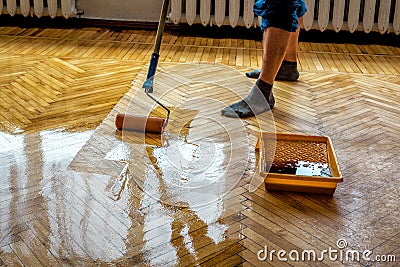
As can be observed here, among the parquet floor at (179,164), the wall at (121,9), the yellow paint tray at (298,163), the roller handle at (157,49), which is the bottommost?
the parquet floor at (179,164)

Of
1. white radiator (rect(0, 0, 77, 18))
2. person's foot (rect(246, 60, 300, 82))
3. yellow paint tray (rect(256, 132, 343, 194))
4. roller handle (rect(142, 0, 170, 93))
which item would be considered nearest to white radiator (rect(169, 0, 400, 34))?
white radiator (rect(0, 0, 77, 18))

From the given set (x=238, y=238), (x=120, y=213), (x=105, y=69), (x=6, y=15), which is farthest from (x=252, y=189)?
(x=6, y=15)

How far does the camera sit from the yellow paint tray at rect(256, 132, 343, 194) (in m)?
1.60

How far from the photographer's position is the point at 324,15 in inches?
124

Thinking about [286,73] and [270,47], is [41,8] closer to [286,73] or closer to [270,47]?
[286,73]

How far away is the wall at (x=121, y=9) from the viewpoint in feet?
11.2

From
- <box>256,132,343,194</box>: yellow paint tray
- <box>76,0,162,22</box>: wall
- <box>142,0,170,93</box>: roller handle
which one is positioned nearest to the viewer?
<box>256,132,343,194</box>: yellow paint tray

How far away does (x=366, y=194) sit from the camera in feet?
5.36

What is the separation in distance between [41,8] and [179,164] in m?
1.88

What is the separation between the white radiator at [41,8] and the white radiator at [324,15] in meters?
0.56

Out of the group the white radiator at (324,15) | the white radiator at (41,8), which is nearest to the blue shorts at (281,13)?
the white radiator at (324,15)

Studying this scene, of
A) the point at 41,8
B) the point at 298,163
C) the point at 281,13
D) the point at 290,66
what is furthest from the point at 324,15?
the point at 298,163

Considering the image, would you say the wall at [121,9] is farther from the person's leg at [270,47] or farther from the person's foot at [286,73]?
the person's leg at [270,47]

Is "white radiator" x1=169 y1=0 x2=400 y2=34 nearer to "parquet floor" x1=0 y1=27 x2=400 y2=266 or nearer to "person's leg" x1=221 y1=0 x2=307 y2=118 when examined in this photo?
"parquet floor" x1=0 y1=27 x2=400 y2=266
